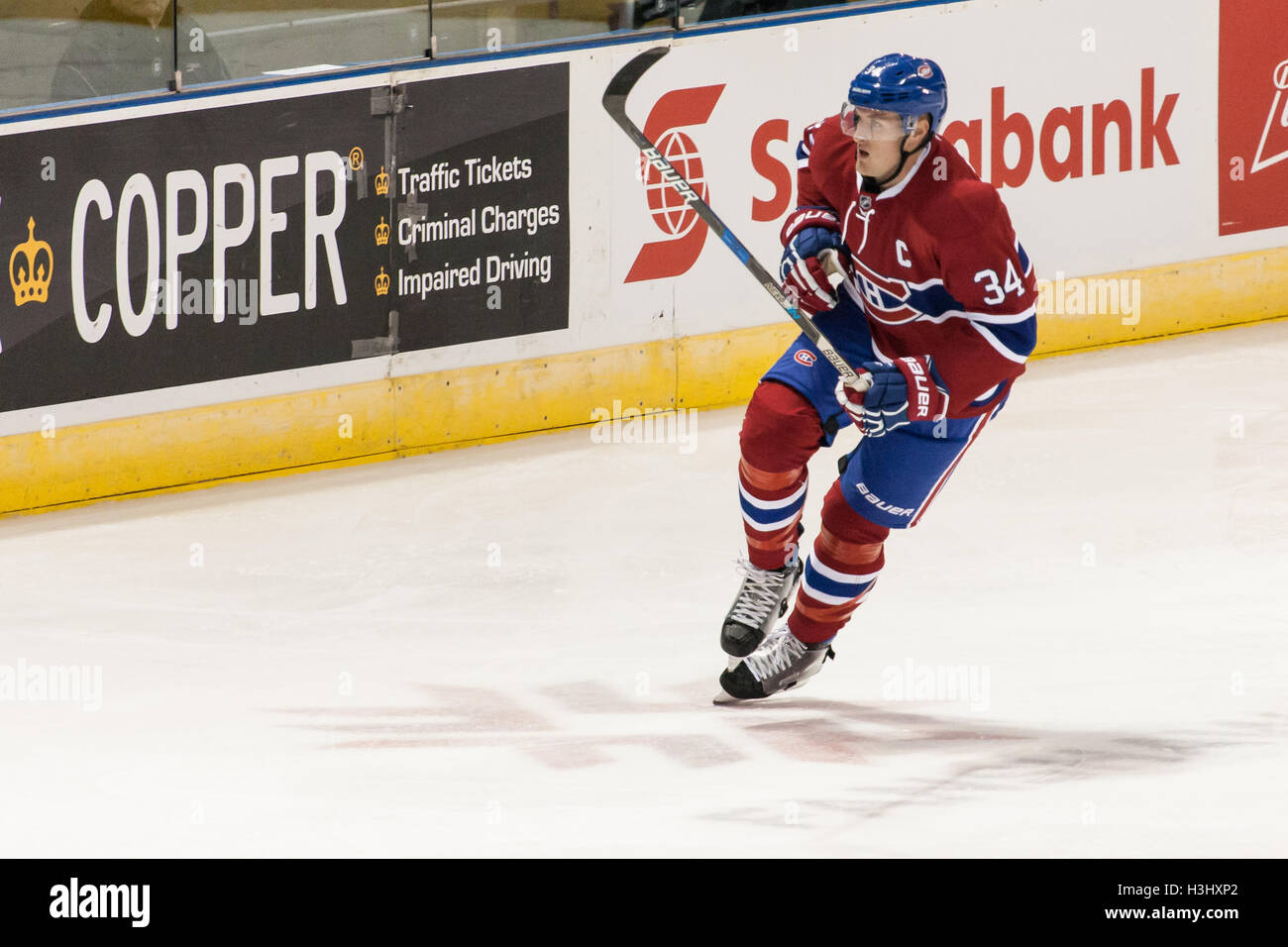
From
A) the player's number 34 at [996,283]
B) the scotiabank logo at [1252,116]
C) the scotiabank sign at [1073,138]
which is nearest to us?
the player's number 34 at [996,283]

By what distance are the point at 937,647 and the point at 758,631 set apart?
705 mm

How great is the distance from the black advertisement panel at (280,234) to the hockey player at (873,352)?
8.34 feet

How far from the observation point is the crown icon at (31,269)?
6.62 meters

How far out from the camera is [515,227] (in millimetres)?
7586

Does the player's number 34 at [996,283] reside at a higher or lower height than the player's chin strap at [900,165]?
lower

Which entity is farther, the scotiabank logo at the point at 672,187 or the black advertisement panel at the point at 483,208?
the scotiabank logo at the point at 672,187

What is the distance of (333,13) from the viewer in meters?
7.27

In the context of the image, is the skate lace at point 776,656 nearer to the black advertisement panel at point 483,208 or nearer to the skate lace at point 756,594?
the skate lace at point 756,594

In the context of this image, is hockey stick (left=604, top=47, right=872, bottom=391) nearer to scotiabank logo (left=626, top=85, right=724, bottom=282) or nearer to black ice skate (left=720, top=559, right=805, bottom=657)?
black ice skate (left=720, top=559, right=805, bottom=657)

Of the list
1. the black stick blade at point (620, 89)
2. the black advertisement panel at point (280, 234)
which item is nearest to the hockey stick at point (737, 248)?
the black stick blade at point (620, 89)

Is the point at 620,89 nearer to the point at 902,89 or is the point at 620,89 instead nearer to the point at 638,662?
the point at 902,89

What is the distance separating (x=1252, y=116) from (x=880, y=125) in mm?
5013

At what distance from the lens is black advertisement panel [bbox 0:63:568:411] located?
670cm
